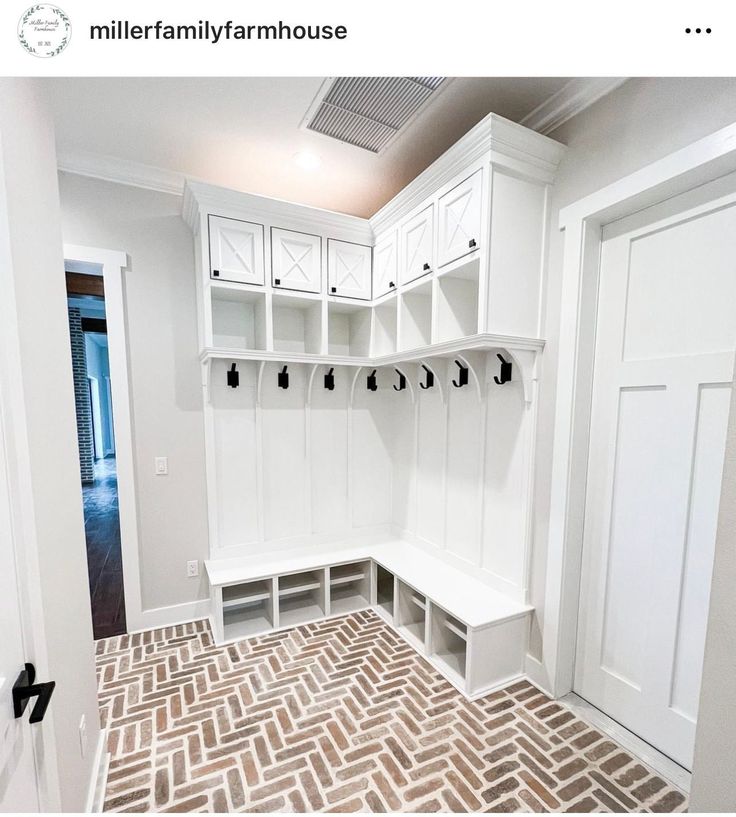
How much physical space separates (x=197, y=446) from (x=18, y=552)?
1920mm

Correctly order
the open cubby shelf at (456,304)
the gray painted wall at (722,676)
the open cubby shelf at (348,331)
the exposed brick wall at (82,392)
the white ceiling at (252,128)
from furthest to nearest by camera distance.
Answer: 1. the exposed brick wall at (82,392)
2. the open cubby shelf at (348,331)
3. the open cubby shelf at (456,304)
4. the white ceiling at (252,128)
5. the gray painted wall at (722,676)

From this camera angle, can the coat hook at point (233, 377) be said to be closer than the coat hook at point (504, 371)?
No

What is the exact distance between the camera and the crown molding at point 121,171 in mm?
2328

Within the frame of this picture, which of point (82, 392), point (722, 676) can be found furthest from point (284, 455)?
point (82, 392)

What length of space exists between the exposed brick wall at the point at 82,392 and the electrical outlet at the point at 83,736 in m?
6.37

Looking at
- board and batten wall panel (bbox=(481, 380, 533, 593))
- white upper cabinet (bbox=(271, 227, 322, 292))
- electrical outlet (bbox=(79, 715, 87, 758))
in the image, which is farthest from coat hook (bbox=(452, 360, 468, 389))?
electrical outlet (bbox=(79, 715, 87, 758))

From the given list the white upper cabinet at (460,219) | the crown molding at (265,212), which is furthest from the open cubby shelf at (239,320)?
the white upper cabinet at (460,219)

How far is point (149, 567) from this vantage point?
2.63 m

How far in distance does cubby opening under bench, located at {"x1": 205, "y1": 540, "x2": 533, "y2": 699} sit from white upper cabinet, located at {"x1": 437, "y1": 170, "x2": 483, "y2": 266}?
1981 millimetres

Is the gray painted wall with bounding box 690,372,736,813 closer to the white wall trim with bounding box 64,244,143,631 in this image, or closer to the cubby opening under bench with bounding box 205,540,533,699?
the cubby opening under bench with bounding box 205,540,533,699

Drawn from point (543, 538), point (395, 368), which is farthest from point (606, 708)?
point (395, 368)

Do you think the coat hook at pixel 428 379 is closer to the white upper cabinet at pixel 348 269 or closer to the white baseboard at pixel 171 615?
the white upper cabinet at pixel 348 269

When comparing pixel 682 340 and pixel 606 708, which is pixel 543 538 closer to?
pixel 606 708
